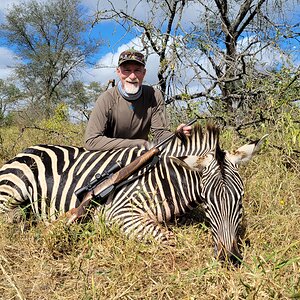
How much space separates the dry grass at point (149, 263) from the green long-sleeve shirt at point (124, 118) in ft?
3.33

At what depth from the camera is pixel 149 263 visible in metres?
2.02

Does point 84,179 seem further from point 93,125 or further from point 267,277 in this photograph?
point 267,277

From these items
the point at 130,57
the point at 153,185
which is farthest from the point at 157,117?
the point at 153,185

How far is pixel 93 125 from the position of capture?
3314 millimetres

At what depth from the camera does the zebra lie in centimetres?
209

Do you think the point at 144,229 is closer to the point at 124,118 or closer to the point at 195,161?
the point at 195,161

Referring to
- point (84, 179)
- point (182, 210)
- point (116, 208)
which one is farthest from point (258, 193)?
point (84, 179)

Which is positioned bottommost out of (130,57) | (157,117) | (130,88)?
(157,117)

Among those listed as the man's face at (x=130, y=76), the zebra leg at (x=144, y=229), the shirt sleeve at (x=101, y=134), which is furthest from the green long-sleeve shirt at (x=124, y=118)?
the zebra leg at (x=144, y=229)

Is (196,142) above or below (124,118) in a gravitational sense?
below

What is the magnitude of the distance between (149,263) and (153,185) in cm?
75

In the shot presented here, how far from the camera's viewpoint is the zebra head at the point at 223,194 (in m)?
1.98

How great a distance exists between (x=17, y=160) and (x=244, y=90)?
8.63ft

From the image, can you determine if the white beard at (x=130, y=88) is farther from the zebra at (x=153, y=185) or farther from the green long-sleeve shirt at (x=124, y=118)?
the zebra at (x=153, y=185)
